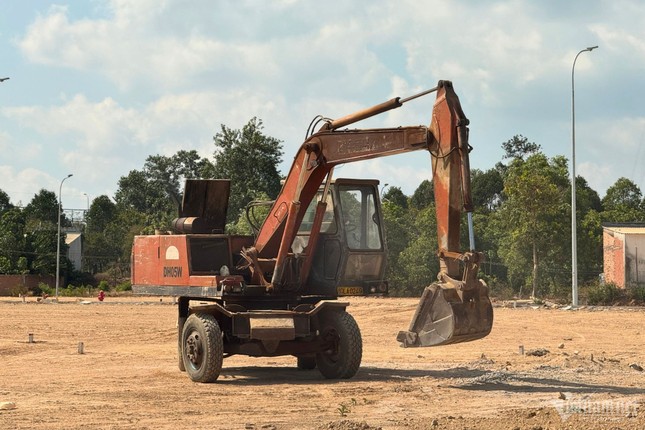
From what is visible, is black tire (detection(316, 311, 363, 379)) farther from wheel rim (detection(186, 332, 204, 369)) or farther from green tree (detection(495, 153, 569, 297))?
green tree (detection(495, 153, 569, 297))

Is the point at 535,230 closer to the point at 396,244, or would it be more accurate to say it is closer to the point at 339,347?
the point at 396,244

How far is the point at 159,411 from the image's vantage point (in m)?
14.0

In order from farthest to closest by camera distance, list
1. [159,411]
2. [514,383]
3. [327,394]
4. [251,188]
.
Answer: [251,188] < [514,383] < [327,394] < [159,411]

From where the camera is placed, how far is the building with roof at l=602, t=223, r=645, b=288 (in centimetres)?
5194

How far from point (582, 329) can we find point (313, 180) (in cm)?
1680

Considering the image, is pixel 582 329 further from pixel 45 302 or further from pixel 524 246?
pixel 45 302

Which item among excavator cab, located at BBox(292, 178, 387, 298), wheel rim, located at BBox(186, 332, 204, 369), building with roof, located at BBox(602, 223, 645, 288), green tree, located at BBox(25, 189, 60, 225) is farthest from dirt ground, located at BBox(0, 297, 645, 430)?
green tree, located at BBox(25, 189, 60, 225)

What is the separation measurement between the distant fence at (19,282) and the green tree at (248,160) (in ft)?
46.9

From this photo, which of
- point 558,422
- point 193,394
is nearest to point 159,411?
point 193,394

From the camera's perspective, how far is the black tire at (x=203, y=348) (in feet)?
56.9

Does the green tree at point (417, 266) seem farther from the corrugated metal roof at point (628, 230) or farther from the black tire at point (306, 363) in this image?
the black tire at point (306, 363)

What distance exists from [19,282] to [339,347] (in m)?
55.5

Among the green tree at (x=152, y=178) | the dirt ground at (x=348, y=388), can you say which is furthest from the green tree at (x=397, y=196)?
the dirt ground at (x=348, y=388)

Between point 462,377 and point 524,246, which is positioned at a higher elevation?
point 524,246
